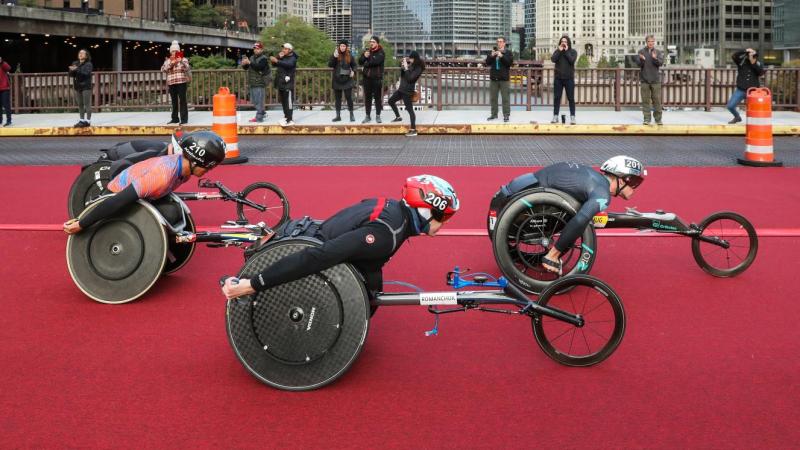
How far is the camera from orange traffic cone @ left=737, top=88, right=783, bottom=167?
15.3 meters

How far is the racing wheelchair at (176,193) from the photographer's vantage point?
8625mm

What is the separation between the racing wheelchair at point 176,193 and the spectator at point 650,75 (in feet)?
46.4

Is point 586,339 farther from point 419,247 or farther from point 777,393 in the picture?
point 419,247

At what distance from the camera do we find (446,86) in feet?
93.7

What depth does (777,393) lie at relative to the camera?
17.3ft

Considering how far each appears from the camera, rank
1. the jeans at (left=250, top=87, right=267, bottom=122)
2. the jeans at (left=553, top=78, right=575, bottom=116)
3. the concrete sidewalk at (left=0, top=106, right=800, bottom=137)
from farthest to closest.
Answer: the jeans at (left=250, top=87, right=267, bottom=122) → the jeans at (left=553, top=78, right=575, bottom=116) → the concrete sidewalk at (left=0, top=106, right=800, bottom=137)

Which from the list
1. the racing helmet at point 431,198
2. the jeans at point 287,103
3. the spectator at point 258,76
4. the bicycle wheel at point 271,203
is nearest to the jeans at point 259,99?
the spectator at point 258,76

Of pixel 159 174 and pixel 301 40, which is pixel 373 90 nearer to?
pixel 159 174

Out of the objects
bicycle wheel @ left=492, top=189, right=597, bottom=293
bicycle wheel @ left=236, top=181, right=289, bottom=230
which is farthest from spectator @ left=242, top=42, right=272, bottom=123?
bicycle wheel @ left=492, top=189, right=597, bottom=293

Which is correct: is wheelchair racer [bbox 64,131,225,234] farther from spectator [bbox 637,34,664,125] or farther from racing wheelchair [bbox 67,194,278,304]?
spectator [bbox 637,34,664,125]

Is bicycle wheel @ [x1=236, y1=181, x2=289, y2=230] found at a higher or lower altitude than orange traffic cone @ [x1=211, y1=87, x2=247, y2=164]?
lower

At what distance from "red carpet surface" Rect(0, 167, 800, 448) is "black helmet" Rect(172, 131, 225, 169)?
1086mm

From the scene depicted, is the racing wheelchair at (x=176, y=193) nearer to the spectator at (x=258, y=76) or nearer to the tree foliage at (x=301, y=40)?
the spectator at (x=258, y=76)

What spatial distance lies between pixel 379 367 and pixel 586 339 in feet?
4.94
